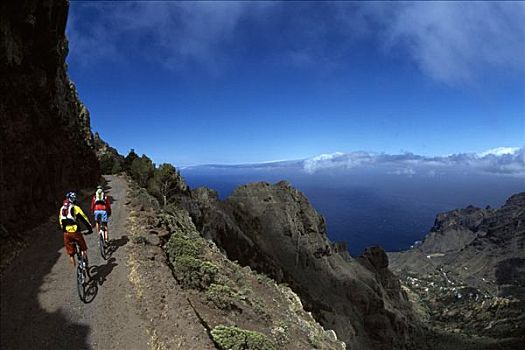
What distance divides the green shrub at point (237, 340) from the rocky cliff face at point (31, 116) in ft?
32.8

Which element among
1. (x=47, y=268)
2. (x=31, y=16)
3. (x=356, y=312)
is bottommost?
(x=356, y=312)

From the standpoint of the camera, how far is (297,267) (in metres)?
96.4

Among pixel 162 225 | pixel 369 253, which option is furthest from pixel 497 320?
pixel 162 225

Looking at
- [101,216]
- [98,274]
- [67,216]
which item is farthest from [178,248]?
[67,216]

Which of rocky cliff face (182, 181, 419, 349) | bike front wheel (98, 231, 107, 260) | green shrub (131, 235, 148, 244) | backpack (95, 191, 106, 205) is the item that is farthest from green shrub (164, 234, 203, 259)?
rocky cliff face (182, 181, 419, 349)

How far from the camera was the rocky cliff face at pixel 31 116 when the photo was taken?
54.6ft

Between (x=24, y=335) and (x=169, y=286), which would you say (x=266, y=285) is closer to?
(x=169, y=286)

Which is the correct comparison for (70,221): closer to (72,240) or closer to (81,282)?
(72,240)

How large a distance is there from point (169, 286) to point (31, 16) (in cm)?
1474

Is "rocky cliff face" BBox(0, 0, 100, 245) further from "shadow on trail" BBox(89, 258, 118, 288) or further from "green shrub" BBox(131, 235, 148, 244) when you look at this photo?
"green shrub" BBox(131, 235, 148, 244)

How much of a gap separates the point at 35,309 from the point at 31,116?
12143 millimetres

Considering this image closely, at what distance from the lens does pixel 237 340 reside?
39.1 ft

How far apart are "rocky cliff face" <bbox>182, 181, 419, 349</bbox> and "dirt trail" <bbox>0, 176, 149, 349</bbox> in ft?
148

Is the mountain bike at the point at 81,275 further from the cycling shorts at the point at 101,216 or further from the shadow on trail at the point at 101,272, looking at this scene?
the cycling shorts at the point at 101,216
